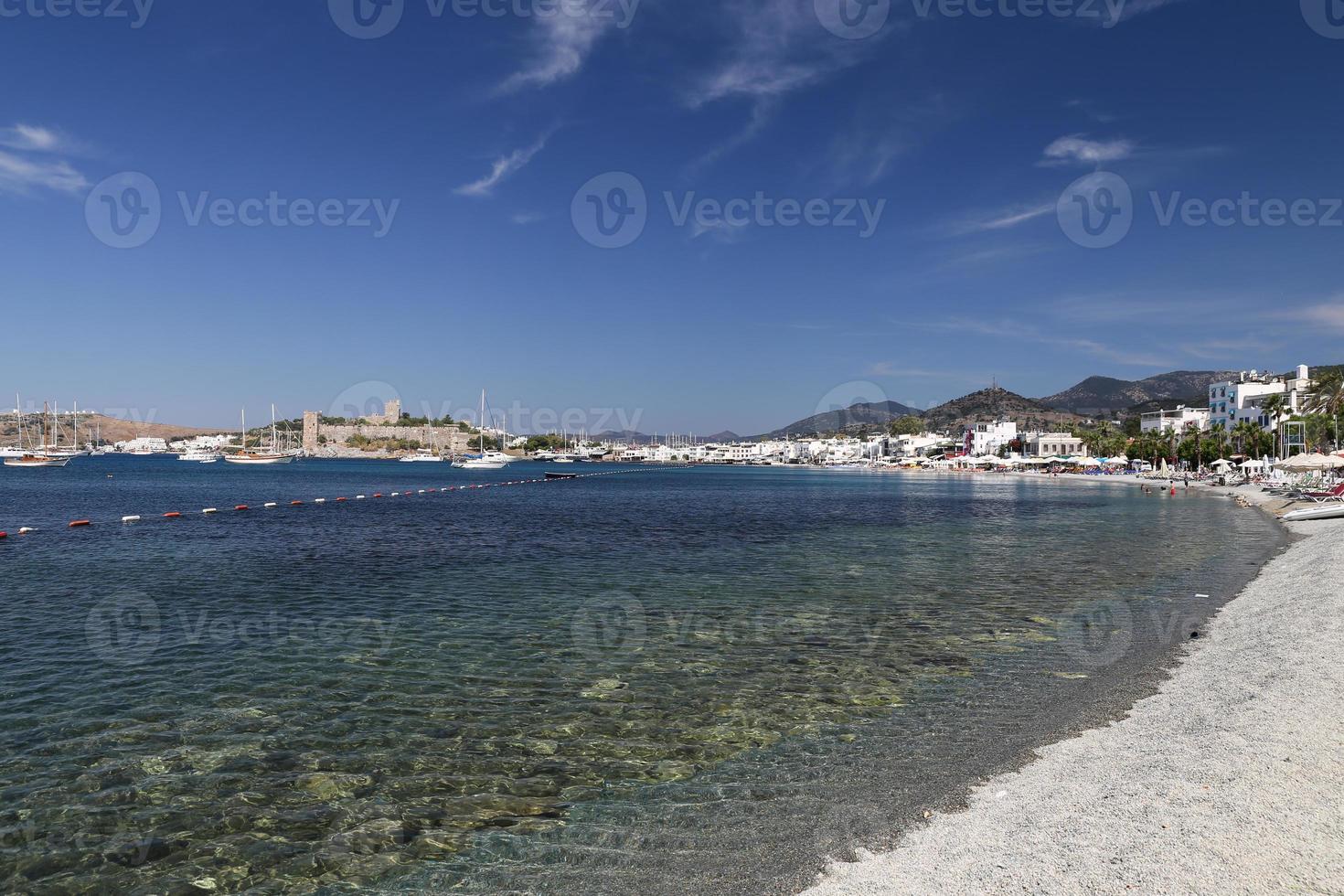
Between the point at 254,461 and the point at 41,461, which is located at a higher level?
the point at 41,461

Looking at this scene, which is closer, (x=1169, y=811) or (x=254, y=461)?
(x=1169, y=811)

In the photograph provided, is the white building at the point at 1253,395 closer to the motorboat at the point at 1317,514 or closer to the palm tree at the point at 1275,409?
the palm tree at the point at 1275,409

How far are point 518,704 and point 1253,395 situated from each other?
479 feet

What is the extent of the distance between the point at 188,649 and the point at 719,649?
34.2 feet

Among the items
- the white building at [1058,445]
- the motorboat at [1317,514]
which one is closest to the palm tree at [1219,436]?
the white building at [1058,445]

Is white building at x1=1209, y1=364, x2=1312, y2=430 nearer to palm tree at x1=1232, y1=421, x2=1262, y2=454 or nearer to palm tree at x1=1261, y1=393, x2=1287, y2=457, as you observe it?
palm tree at x1=1232, y1=421, x2=1262, y2=454

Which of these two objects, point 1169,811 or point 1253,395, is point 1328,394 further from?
point 1169,811

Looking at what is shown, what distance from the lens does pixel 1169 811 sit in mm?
7121

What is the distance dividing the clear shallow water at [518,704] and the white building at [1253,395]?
361ft

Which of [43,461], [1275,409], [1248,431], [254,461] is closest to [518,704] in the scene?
[1275,409]

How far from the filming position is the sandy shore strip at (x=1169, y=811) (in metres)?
5.99

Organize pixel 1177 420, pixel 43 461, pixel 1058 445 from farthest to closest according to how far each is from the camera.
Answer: pixel 1058 445, pixel 1177 420, pixel 43 461

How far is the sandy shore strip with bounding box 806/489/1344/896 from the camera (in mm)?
5988

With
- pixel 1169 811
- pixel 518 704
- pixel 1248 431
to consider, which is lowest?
pixel 518 704
